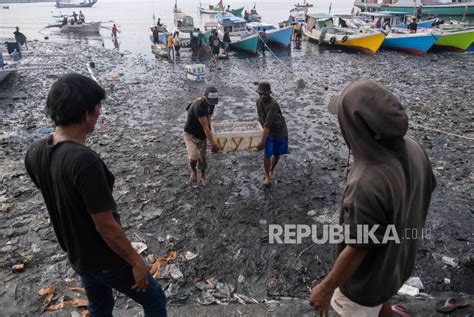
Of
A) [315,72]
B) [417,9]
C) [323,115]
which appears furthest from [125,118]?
[417,9]

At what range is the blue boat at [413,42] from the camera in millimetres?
19109

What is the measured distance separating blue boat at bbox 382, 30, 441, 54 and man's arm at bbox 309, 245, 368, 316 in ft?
70.1

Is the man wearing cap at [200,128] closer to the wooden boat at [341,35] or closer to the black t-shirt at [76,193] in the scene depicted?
the black t-shirt at [76,193]

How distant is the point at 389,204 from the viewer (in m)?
1.44

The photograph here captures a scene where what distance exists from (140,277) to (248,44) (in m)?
20.5

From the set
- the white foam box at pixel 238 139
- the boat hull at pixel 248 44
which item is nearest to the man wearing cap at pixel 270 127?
the white foam box at pixel 238 139

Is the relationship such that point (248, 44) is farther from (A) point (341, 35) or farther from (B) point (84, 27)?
(B) point (84, 27)

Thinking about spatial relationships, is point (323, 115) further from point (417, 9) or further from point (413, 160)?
point (417, 9)

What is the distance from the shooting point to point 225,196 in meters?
5.38

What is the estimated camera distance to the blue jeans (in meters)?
2.03

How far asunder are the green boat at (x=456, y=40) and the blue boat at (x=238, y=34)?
10.8 metres

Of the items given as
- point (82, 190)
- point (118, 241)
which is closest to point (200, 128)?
point (118, 241)

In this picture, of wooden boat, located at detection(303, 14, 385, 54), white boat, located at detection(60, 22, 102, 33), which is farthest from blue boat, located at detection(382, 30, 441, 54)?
white boat, located at detection(60, 22, 102, 33)

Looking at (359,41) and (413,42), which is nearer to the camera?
(413,42)
